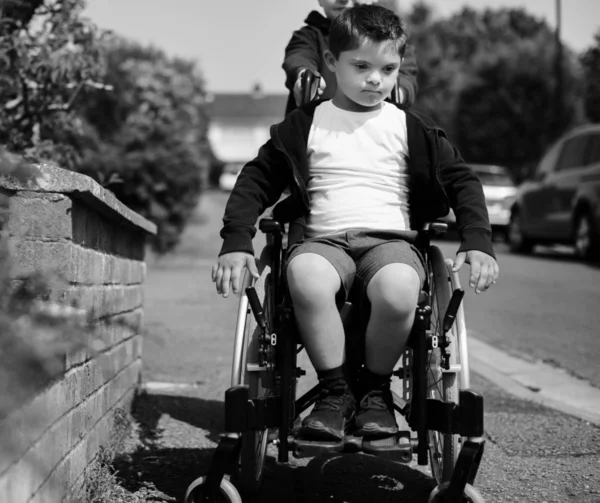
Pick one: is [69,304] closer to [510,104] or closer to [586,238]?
[586,238]

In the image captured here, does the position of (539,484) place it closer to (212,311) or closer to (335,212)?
(335,212)

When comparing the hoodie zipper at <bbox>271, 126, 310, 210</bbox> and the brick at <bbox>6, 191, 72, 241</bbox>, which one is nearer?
the brick at <bbox>6, 191, 72, 241</bbox>

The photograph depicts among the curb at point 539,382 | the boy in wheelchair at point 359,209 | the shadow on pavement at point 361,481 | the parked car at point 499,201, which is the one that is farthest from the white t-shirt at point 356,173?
the parked car at point 499,201

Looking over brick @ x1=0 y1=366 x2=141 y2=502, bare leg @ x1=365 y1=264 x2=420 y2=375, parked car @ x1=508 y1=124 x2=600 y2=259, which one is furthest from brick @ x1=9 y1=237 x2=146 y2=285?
parked car @ x1=508 y1=124 x2=600 y2=259

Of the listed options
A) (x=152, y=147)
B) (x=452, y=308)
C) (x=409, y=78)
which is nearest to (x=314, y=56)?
(x=409, y=78)

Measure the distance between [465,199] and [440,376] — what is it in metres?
0.62

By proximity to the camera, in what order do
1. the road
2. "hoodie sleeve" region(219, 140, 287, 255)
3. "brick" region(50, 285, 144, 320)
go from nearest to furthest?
"brick" region(50, 285, 144, 320) → "hoodie sleeve" region(219, 140, 287, 255) → the road

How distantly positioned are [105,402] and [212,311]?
4930mm

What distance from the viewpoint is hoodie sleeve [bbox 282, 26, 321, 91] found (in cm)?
417

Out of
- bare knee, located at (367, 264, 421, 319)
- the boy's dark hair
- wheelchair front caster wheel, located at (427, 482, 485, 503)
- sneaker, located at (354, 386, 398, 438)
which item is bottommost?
wheelchair front caster wheel, located at (427, 482, 485, 503)

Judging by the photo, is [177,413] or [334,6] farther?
[177,413]

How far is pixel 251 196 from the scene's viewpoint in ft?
10.6

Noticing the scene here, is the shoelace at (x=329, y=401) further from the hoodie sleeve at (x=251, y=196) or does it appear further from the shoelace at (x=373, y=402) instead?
the hoodie sleeve at (x=251, y=196)

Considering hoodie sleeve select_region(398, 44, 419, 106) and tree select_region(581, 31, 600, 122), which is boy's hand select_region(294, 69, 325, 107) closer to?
hoodie sleeve select_region(398, 44, 419, 106)
